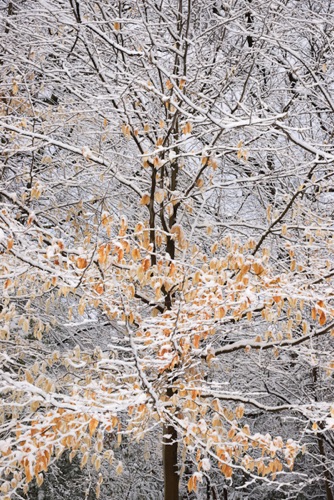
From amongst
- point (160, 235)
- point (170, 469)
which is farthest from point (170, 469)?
point (160, 235)

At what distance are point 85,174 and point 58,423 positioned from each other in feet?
10.4

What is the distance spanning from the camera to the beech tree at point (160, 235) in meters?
3.99

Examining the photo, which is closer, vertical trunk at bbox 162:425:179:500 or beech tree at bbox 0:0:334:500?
beech tree at bbox 0:0:334:500

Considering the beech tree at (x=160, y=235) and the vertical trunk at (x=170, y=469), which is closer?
the beech tree at (x=160, y=235)

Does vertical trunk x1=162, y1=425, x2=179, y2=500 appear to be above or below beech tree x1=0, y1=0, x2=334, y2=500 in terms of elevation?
below

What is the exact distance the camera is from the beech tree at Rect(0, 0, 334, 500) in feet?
13.1

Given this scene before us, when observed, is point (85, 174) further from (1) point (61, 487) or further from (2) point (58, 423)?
(1) point (61, 487)

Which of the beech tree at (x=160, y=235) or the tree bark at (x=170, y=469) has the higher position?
the beech tree at (x=160, y=235)

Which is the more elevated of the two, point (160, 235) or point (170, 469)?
point (160, 235)

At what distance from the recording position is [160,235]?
16.6 ft

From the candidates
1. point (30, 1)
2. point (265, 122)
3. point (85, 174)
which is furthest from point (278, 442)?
point (30, 1)

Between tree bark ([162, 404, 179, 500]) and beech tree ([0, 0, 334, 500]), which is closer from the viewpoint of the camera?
beech tree ([0, 0, 334, 500])

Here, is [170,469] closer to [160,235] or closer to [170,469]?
[170,469]

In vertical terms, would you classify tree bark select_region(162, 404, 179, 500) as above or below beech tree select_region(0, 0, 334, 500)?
below
